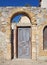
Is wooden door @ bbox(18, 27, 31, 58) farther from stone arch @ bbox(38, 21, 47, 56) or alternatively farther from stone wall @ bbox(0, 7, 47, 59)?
stone arch @ bbox(38, 21, 47, 56)

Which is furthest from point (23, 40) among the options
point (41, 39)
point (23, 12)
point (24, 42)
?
point (23, 12)

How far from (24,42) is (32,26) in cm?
216

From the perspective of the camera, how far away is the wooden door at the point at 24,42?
14.2 m

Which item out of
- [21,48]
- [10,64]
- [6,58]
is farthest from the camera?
[21,48]

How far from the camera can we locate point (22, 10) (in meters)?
12.7

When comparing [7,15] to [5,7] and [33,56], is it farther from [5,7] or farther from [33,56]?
[33,56]

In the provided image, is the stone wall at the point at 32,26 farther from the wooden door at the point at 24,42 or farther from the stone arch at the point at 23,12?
the wooden door at the point at 24,42

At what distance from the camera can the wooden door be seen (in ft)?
46.7

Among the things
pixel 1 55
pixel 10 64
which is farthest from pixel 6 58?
pixel 10 64

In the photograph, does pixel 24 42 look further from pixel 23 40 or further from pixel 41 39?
pixel 41 39

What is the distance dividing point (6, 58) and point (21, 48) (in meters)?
2.31

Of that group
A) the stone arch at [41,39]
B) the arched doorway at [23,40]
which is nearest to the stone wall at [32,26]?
the stone arch at [41,39]

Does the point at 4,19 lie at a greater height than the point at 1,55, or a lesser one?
greater

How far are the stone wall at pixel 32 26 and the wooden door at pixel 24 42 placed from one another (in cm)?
168
